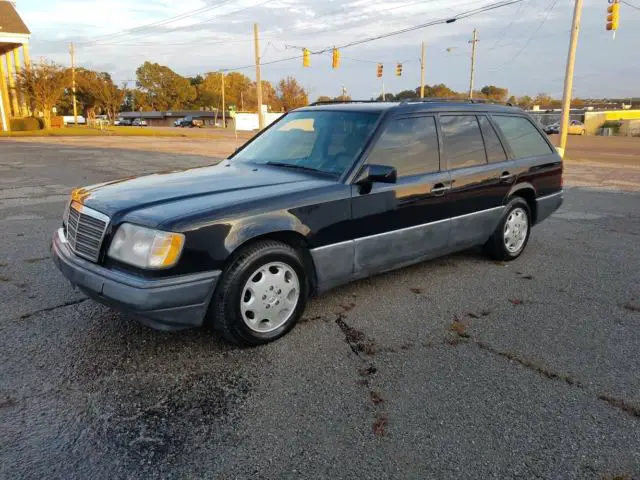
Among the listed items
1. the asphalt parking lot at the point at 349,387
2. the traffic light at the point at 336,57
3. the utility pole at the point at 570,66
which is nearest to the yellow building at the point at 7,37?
the traffic light at the point at 336,57

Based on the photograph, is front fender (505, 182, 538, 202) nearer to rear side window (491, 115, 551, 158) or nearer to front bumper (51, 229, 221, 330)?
rear side window (491, 115, 551, 158)

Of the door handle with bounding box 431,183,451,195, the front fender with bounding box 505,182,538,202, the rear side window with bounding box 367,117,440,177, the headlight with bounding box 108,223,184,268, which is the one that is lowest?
the headlight with bounding box 108,223,184,268

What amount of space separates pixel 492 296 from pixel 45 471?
3.66 metres

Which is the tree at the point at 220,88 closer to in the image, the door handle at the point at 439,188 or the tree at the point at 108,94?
the tree at the point at 108,94

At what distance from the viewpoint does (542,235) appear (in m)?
6.91

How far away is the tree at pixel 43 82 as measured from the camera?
38.9m

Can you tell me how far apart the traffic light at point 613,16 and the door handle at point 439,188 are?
1890 cm

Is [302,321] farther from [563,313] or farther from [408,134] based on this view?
[563,313]

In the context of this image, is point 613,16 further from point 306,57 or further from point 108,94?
point 108,94

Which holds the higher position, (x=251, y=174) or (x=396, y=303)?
(x=251, y=174)

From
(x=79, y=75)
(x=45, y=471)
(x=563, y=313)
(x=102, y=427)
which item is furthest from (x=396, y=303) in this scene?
(x=79, y=75)

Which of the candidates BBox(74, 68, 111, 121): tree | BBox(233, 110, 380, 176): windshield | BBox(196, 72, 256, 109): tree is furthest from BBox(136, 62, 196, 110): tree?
BBox(233, 110, 380, 176): windshield

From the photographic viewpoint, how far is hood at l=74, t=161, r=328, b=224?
3.19 m

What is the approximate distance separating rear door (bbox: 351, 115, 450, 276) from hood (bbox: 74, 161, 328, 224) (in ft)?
1.64
